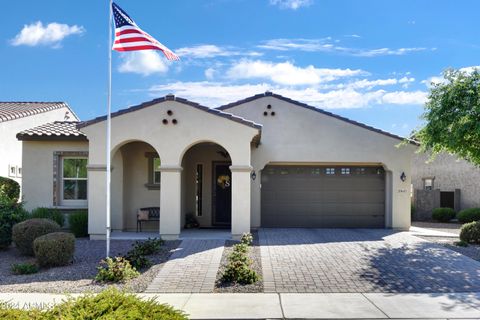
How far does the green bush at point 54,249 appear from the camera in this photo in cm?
1115

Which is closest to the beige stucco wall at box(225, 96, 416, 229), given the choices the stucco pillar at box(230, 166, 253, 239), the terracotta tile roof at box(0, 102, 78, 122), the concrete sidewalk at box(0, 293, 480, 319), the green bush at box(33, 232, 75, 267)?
the stucco pillar at box(230, 166, 253, 239)

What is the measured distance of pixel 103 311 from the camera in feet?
16.1

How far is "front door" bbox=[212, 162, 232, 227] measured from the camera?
60.0ft

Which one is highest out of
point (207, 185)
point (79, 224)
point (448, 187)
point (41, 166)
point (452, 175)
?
point (41, 166)

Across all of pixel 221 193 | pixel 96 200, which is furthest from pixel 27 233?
pixel 221 193

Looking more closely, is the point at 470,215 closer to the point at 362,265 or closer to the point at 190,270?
the point at 362,265

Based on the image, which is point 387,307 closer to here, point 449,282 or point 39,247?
point 449,282

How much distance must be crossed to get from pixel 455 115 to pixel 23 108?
23378 millimetres

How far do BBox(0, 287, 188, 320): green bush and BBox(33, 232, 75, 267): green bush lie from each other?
238 inches

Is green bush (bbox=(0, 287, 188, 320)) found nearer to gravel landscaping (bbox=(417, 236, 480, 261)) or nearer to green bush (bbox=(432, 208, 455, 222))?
gravel landscaping (bbox=(417, 236, 480, 261))

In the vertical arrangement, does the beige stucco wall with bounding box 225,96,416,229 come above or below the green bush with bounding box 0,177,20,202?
above

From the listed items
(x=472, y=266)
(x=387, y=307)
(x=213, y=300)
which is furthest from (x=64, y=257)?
(x=472, y=266)

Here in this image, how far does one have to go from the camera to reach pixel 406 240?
15016 millimetres

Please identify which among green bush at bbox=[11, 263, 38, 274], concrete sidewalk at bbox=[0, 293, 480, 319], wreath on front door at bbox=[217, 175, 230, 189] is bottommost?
concrete sidewalk at bbox=[0, 293, 480, 319]
